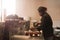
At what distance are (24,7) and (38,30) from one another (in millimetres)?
2276

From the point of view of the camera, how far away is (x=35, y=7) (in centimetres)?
476

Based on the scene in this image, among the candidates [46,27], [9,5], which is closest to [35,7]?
[9,5]

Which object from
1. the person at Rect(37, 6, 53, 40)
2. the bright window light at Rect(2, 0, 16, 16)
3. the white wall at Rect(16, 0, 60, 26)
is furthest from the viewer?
the white wall at Rect(16, 0, 60, 26)

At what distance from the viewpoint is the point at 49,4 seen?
481cm

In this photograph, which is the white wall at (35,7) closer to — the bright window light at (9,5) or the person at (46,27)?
the bright window light at (9,5)

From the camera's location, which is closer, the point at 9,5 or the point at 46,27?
the point at 46,27

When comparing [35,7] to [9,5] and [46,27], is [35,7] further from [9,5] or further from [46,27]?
[46,27]

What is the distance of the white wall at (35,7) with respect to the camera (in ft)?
15.6

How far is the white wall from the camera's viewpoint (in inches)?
188

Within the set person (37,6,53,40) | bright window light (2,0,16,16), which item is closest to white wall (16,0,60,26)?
bright window light (2,0,16,16)

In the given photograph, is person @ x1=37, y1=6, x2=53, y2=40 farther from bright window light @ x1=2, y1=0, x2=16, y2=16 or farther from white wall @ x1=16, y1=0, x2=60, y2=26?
white wall @ x1=16, y1=0, x2=60, y2=26

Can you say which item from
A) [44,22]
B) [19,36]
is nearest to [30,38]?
[19,36]

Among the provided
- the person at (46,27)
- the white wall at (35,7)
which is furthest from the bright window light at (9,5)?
the person at (46,27)

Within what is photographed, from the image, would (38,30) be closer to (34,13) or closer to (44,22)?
(44,22)
